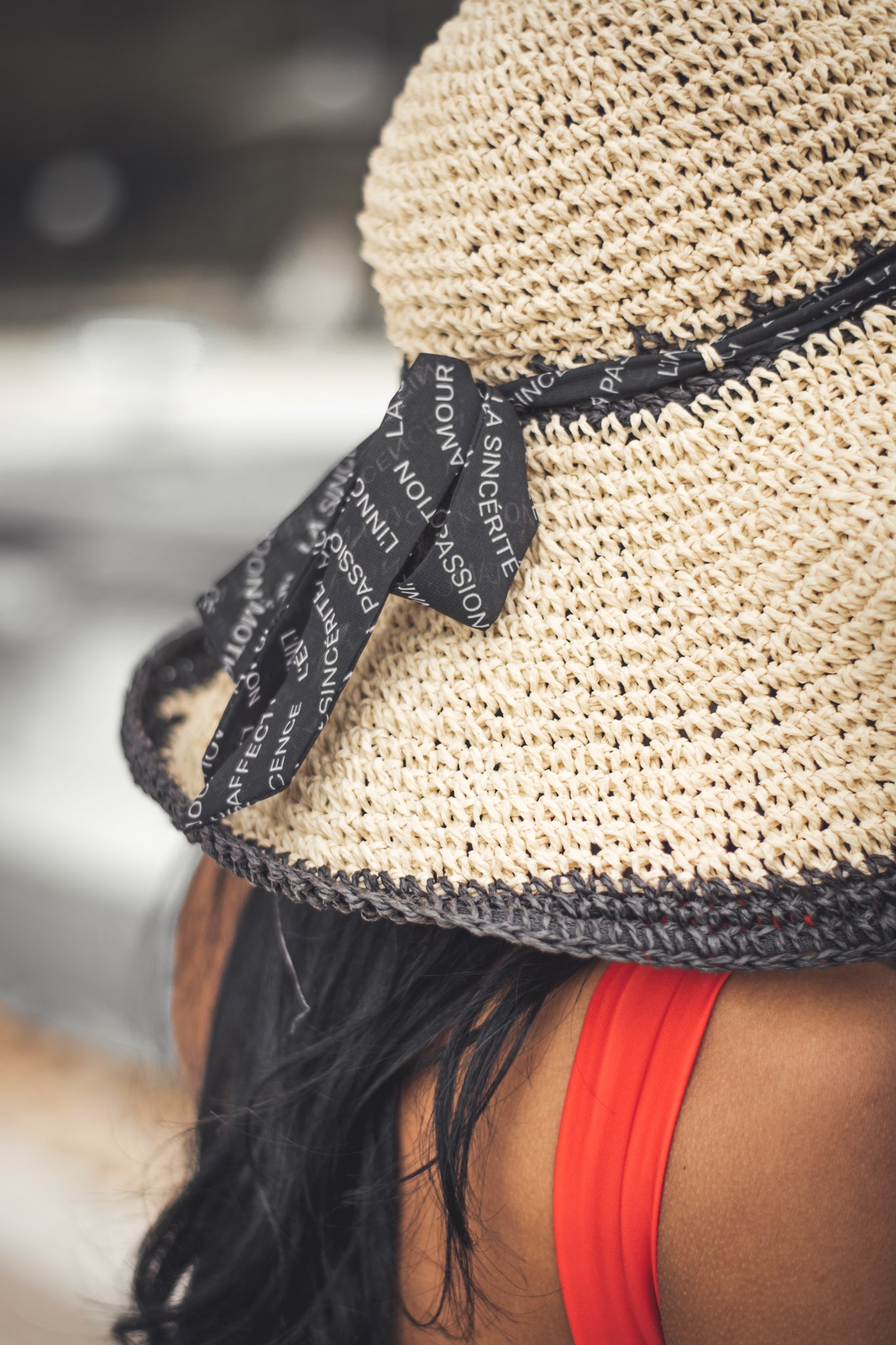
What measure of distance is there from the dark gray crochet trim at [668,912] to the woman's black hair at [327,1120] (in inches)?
3.1

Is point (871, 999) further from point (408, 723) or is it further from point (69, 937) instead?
point (69, 937)

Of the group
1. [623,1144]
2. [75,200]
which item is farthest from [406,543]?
[75,200]

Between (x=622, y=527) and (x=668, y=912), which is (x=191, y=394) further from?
(x=668, y=912)

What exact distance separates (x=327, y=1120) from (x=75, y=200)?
548 cm

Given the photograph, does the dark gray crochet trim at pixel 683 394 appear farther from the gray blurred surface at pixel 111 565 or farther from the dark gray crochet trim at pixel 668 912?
the gray blurred surface at pixel 111 565

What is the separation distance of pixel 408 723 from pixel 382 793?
46mm

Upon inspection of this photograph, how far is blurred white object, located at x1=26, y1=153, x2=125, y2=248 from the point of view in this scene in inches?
188

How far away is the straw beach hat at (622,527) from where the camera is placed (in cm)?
47

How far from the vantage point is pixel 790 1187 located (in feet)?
1.52

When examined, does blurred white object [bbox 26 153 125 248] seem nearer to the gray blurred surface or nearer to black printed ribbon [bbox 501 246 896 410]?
the gray blurred surface

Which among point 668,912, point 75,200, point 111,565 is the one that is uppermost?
point 75,200

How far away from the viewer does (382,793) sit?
1.84ft

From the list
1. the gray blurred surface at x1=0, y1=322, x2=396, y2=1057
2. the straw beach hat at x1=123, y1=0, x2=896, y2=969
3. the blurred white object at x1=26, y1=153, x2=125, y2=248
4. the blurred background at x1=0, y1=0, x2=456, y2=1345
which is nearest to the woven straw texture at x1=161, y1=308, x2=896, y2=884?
the straw beach hat at x1=123, y1=0, x2=896, y2=969

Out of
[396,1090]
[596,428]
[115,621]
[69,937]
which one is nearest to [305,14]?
[115,621]
